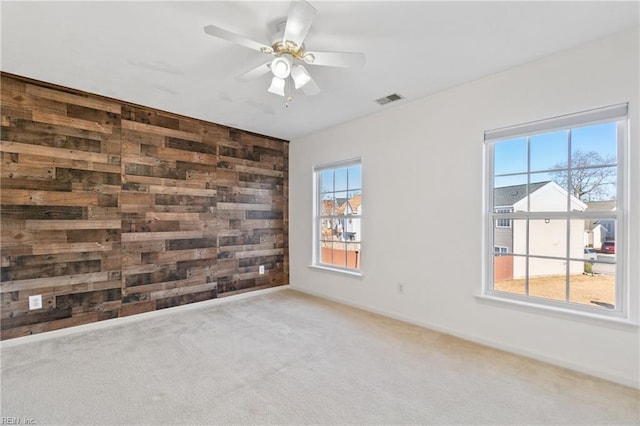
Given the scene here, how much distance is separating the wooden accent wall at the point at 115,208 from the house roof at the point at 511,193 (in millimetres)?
3123

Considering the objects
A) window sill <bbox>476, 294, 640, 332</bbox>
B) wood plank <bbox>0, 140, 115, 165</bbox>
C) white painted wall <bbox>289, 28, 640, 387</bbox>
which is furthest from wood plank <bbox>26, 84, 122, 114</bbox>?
window sill <bbox>476, 294, 640, 332</bbox>

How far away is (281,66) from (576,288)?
2.81 m

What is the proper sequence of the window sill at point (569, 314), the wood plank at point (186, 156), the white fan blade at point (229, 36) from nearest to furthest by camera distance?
the white fan blade at point (229, 36) → the window sill at point (569, 314) → the wood plank at point (186, 156)

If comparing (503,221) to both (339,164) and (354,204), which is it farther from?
(339,164)

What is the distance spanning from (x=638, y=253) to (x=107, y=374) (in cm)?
387

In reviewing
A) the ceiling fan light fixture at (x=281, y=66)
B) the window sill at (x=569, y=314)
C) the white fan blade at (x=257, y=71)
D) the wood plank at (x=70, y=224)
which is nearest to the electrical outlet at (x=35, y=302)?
the wood plank at (x=70, y=224)

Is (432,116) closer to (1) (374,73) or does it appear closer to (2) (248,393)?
(1) (374,73)

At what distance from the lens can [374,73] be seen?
2648 millimetres

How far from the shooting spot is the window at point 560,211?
2193 mm

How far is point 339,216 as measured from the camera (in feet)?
13.9

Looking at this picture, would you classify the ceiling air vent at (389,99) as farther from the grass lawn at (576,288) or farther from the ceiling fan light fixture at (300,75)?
the grass lawn at (576,288)

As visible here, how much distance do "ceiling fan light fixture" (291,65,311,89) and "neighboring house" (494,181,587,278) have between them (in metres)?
2.00

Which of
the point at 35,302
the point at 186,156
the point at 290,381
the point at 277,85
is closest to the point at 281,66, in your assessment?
the point at 277,85

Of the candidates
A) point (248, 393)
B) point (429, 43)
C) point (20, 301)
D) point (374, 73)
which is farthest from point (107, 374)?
point (429, 43)
